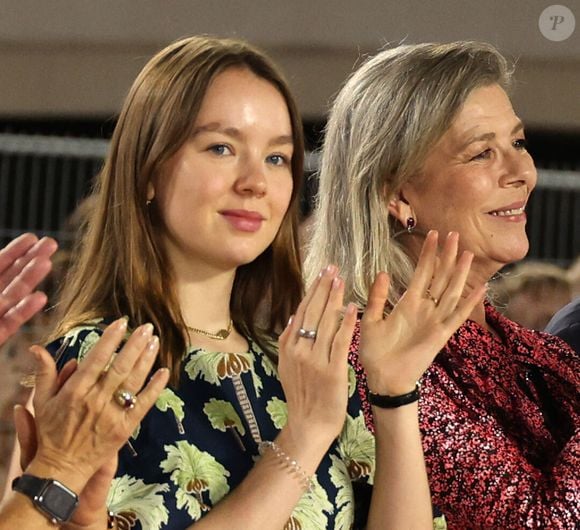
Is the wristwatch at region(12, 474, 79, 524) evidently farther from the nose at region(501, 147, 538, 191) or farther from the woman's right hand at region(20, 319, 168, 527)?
the nose at region(501, 147, 538, 191)

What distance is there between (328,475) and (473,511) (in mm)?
275

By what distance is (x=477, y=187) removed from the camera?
7.94 ft

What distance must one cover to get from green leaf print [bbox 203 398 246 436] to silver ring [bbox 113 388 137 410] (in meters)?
0.38

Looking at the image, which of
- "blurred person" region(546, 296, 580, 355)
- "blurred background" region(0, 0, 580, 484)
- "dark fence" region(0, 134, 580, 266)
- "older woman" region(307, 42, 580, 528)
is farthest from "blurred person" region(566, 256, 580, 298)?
"older woman" region(307, 42, 580, 528)

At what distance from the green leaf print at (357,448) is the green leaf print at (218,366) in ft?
0.57

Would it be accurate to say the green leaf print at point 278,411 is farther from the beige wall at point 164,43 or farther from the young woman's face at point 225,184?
the beige wall at point 164,43

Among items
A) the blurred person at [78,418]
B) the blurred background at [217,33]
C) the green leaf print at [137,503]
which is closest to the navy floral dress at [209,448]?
the green leaf print at [137,503]

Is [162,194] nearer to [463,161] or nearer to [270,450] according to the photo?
[270,450]

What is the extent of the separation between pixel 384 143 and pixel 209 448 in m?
0.77

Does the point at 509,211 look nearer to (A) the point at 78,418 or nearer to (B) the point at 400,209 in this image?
(B) the point at 400,209

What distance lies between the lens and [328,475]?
2.04 metres

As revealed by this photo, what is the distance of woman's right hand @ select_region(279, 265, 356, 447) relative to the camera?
1.86 metres

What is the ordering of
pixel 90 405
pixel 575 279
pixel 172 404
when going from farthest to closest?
pixel 575 279 < pixel 172 404 < pixel 90 405

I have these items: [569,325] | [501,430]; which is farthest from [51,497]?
[569,325]
